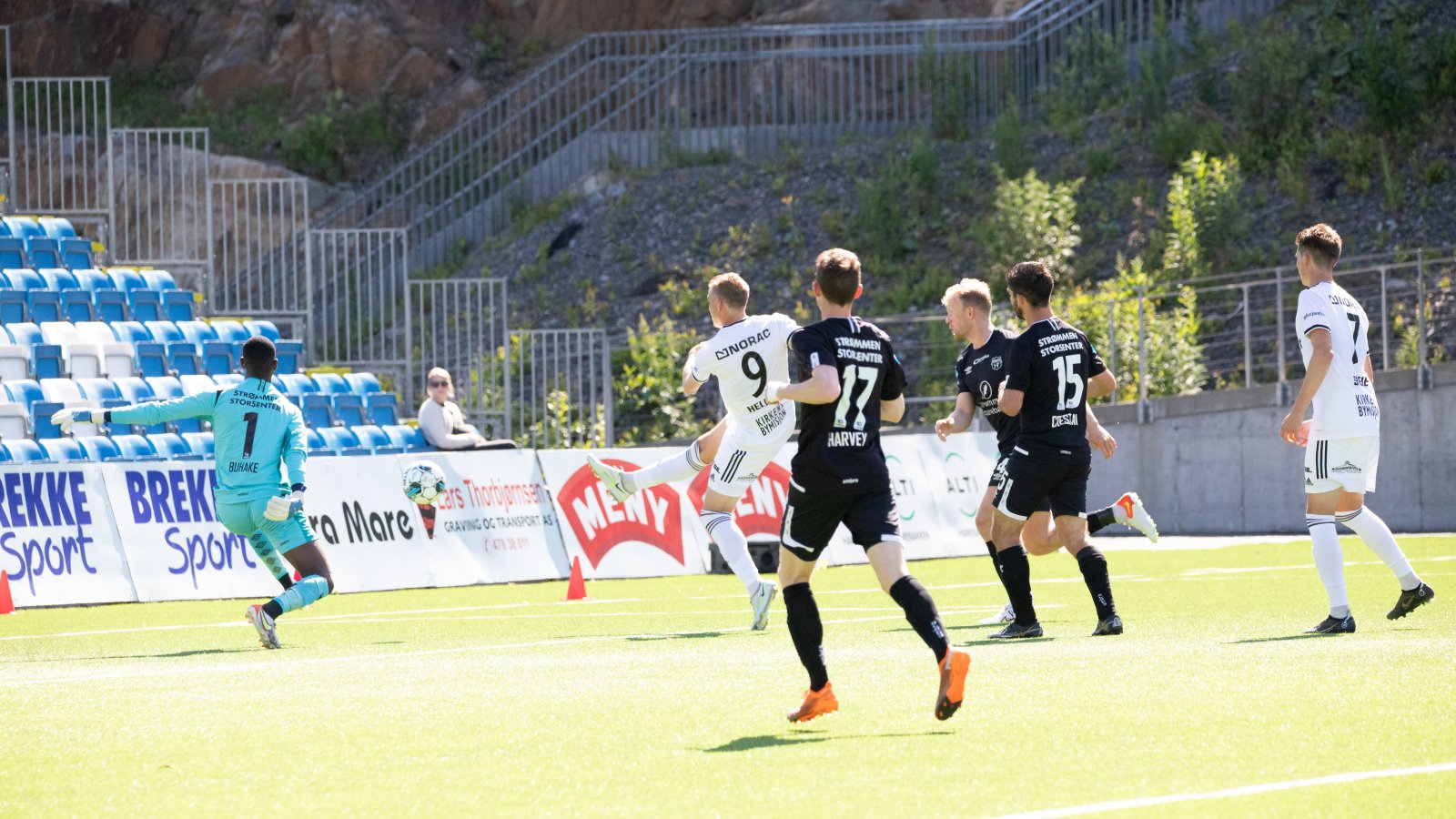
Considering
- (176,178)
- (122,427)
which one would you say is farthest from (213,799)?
(176,178)

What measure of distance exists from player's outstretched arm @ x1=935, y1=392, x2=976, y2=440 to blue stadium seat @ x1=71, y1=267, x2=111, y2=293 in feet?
47.1

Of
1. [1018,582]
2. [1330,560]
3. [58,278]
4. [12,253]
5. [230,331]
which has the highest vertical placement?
[12,253]

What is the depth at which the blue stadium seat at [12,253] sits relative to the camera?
22609mm

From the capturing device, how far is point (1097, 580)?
35.4ft

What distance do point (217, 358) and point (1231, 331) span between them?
15141 millimetres

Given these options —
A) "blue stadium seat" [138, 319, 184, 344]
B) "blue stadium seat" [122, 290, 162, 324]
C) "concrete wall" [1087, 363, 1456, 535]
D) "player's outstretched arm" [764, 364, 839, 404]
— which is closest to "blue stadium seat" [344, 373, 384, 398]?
"blue stadium seat" [138, 319, 184, 344]

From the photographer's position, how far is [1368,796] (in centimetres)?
534

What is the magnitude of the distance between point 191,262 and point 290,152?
17.1m

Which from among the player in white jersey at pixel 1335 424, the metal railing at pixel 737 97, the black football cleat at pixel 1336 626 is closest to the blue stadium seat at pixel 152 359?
the player in white jersey at pixel 1335 424

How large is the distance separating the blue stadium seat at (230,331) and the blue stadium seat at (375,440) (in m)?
2.34

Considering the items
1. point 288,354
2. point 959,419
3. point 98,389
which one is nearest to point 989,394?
point 959,419

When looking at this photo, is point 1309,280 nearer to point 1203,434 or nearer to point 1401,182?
point 1203,434

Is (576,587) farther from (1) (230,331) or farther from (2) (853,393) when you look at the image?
(1) (230,331)

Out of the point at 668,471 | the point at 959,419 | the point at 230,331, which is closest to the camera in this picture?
the point at 959,419
